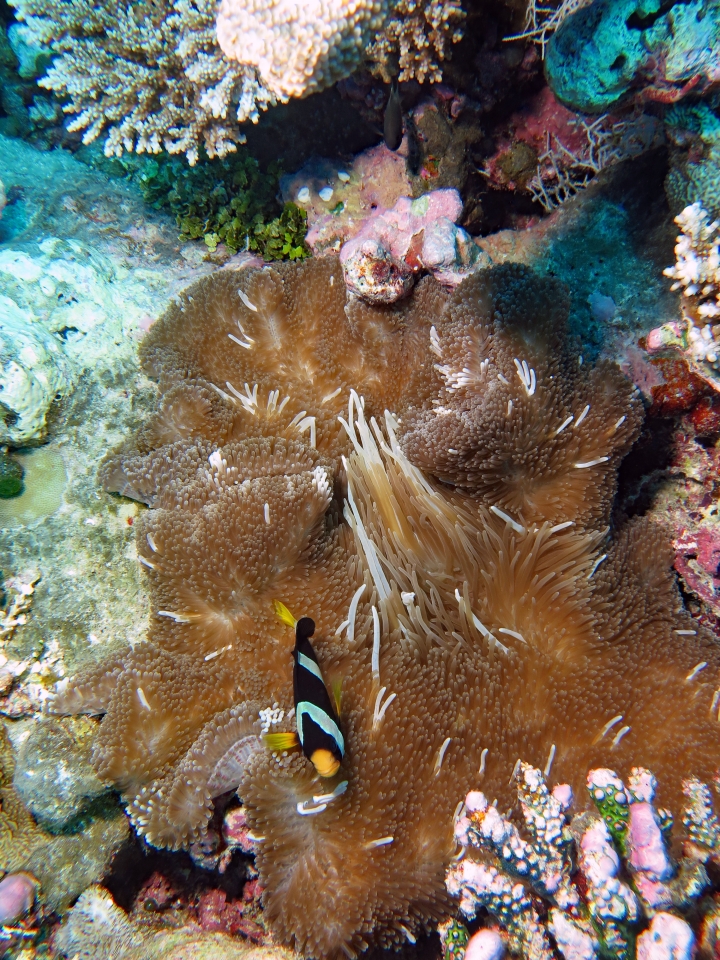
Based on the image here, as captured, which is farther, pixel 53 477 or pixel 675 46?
pixel 53 477

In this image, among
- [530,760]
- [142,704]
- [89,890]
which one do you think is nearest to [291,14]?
[142,704]

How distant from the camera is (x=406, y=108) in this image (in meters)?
3.05

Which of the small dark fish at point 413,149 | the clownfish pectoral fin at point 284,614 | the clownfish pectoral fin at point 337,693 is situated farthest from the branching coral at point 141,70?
the clownfish pectoral fin at point 337,693

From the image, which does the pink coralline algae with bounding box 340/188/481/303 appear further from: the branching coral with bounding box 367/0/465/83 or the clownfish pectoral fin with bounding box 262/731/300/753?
the clownfish pectoral fin with bounding box 262/731/300/753

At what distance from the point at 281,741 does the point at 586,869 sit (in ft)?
3.50

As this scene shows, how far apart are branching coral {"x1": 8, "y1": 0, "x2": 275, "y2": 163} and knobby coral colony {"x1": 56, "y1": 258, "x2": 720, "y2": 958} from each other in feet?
5.02

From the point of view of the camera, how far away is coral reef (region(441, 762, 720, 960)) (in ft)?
5.31

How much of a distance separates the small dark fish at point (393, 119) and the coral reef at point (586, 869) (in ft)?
10.1

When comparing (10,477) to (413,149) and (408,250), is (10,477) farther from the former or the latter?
(413,149)

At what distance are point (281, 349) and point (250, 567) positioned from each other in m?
1.14

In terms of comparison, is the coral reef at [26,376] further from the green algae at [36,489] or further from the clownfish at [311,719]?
the clownfish at [311,719]

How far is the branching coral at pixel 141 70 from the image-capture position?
9.43 feet

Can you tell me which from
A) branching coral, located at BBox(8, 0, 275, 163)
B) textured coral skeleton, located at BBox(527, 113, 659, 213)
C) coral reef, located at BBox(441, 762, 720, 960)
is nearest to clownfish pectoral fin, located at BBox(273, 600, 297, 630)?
coral reef, located at BBox(441, 762, 720, 960)

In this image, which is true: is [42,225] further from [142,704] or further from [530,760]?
[530,760]
